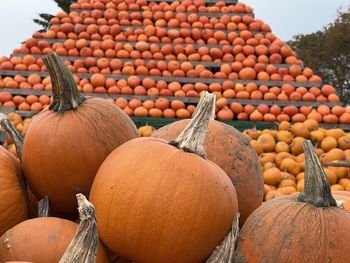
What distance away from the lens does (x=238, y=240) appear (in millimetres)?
1194

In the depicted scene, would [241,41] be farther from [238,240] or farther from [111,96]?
[238,240]

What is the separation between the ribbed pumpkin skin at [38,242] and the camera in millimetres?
1069

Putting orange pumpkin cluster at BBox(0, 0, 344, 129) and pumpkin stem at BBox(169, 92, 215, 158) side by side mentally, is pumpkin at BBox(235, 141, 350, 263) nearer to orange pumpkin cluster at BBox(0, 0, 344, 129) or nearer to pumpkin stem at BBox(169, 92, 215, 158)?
pumpkin stem at BBox(169, 92, 215, 158)

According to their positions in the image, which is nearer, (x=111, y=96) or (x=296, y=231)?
(x=296, y=231)

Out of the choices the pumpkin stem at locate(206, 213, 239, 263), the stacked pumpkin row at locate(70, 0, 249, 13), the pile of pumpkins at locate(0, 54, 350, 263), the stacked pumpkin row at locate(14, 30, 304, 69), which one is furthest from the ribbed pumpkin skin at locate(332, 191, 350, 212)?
the stacked pumpkin row at locate(70, 0, 249, 13)

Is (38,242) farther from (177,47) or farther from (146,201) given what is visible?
(177,47)

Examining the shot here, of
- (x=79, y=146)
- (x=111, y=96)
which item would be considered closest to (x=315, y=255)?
(x=79, y=146)

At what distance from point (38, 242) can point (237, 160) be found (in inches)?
24.1

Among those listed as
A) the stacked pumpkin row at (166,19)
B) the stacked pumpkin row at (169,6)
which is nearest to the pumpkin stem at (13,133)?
the stacked pumpkin row at (166,19)

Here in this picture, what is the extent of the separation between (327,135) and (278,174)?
1.13 metres

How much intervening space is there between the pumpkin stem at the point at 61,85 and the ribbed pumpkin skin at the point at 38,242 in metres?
0.34

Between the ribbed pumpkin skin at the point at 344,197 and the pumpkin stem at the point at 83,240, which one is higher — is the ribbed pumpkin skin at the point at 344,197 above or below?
below

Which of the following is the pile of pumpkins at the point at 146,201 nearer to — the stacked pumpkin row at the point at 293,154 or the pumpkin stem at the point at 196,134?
the pumpkin stem at the point at 196,134

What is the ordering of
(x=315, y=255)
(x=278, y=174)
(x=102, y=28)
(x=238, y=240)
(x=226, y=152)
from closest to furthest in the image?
(x=315, y=255)
(x=238, y=240)
(x=226, y=152)
(x=278, y=174)
(x=102, y=28)
